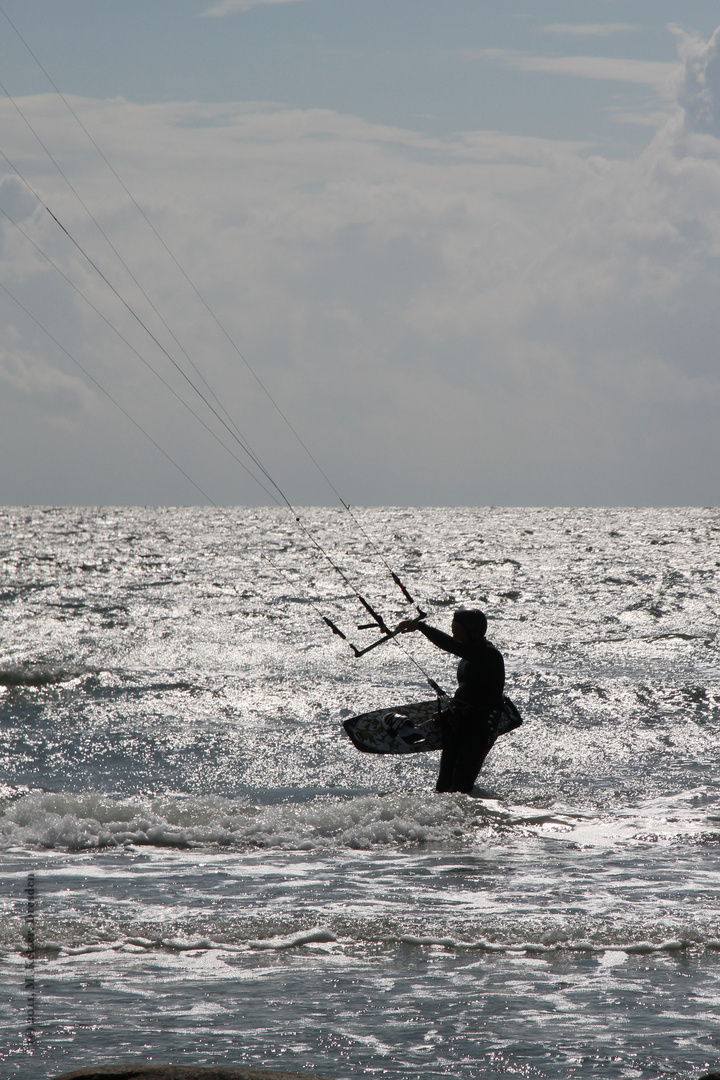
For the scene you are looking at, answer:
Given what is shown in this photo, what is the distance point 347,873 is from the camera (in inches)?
349

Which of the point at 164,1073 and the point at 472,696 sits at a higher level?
the point at 164,1073

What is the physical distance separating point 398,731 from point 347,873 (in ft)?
10.8

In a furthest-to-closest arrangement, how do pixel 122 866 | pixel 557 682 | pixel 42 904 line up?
pixel 557 682, pixel 122 866, pixel 42 904

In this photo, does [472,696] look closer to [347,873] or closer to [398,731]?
[398,731]

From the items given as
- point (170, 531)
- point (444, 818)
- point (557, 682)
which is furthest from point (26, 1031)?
point (170, 531)

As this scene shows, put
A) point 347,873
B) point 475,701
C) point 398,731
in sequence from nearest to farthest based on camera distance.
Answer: point 347,873 < point 475,701 < point 398,731

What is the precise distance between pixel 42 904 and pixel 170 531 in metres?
108

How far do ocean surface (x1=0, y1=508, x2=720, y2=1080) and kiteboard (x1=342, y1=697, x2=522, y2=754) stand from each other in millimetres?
690

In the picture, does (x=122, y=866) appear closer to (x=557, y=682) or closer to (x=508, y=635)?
(x=557, y=682)

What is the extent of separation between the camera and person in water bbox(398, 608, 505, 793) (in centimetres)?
1059

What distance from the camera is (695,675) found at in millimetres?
22422

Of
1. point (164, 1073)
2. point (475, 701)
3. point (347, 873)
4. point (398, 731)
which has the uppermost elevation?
point (164, 1073)

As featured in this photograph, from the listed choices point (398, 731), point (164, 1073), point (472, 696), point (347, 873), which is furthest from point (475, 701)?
point (164, 1073)

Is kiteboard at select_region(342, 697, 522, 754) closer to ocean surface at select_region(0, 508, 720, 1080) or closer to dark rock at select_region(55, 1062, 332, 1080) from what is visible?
ocean surface at select_region(0, 508, 720, 1080)
